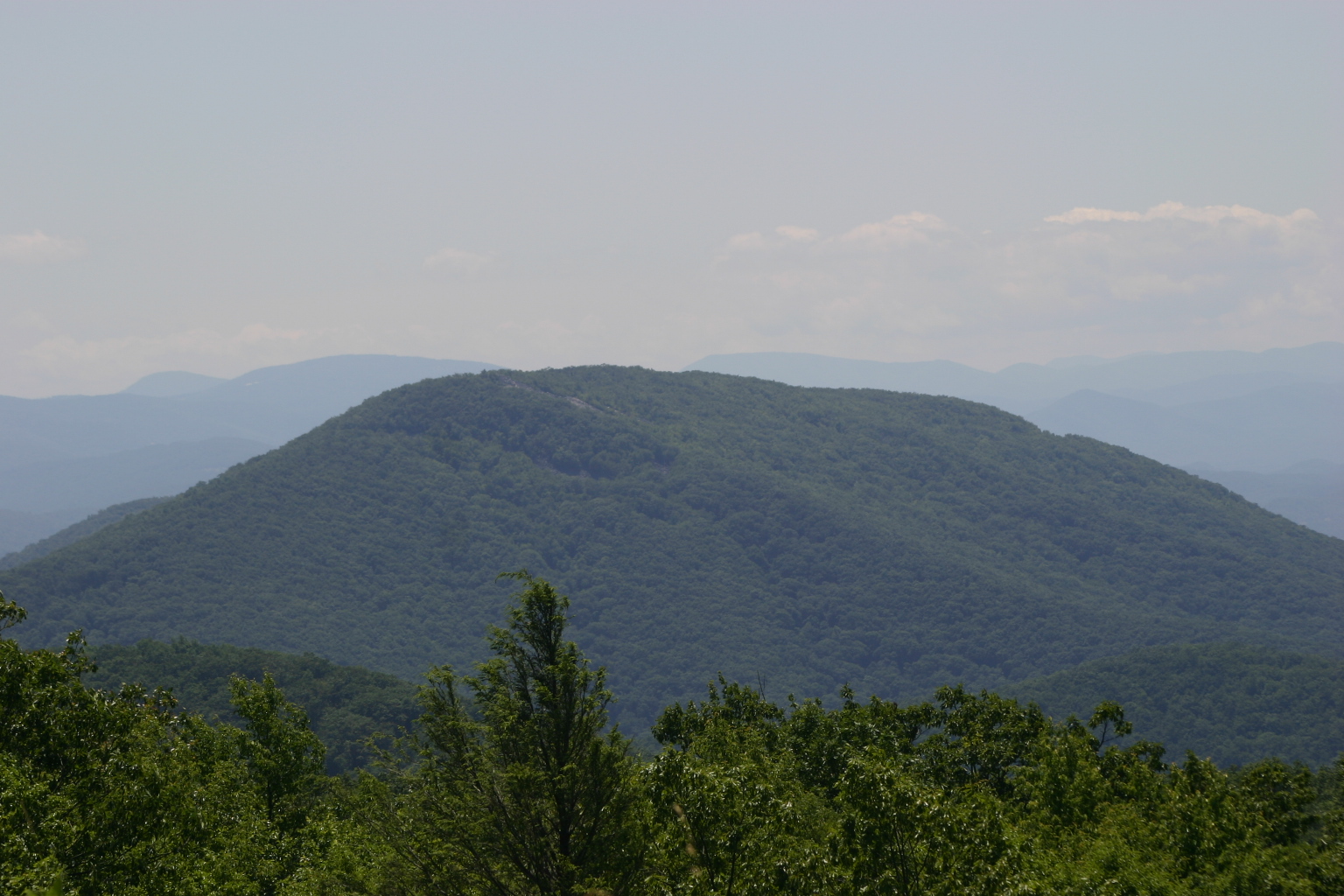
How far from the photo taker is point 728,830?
923 inches

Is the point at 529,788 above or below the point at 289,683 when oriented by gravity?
above

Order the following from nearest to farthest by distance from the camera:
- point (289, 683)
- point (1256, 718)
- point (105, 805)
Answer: point (105, 805), point (289, 683), point (1256, 718)

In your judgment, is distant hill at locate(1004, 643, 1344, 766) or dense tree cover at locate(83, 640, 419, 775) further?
distant hill at locate(1004, 643, 1344, 766)

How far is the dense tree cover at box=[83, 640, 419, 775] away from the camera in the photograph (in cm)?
15150

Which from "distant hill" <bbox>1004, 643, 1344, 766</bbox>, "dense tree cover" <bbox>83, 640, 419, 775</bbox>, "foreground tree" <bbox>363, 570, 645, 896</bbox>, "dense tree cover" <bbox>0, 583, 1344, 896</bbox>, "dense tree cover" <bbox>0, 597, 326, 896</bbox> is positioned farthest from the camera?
"distant hill" <bbox>1004, 643, 1344, 766</bbox>

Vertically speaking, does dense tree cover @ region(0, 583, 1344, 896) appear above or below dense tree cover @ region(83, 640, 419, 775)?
above

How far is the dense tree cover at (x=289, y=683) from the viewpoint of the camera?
152 m

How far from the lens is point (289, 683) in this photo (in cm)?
17088

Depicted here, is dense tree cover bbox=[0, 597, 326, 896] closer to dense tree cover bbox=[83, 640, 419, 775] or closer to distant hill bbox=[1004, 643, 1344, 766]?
dense tree cover bbox=[83, 640, 419, 775]

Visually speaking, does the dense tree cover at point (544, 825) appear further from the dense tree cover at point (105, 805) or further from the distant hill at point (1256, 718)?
the distant hill at point (1256, 718)

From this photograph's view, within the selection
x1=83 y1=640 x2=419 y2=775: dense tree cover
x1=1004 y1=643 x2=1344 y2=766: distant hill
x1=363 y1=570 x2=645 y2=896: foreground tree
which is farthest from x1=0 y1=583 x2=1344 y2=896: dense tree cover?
x1=1004 y1=643 x2=1344 y2=766: distant hill

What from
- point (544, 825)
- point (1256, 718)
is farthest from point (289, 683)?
point (1256, 718)

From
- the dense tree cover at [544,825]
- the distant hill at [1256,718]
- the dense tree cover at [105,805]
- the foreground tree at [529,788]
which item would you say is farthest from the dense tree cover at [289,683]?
the foreground tree at [529,788]

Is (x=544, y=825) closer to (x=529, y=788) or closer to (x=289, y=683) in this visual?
(x=529, y=788)
